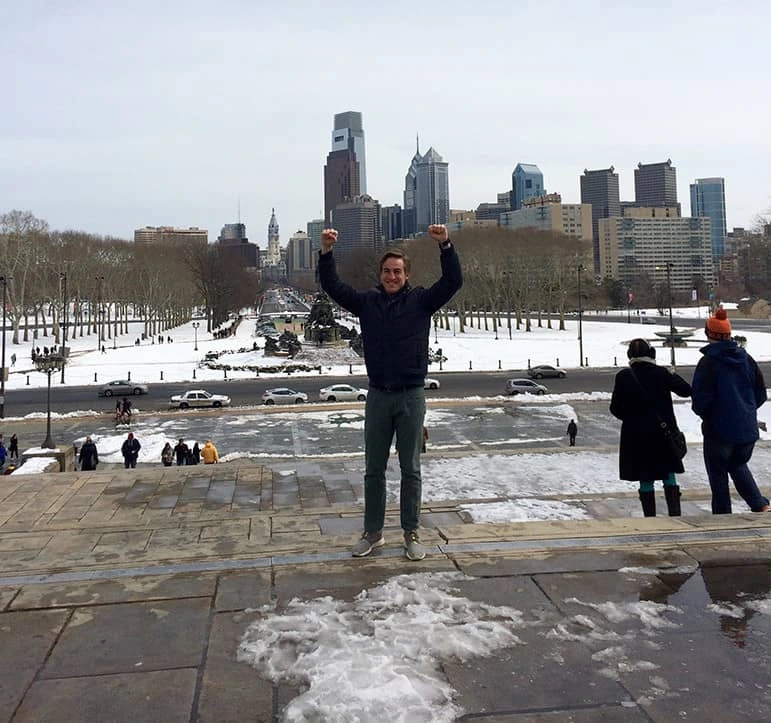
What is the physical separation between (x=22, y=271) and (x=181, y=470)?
70082 mm

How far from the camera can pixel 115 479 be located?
9148 mm

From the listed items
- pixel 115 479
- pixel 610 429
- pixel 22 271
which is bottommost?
pixel 610 429

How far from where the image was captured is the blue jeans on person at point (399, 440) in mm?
4523

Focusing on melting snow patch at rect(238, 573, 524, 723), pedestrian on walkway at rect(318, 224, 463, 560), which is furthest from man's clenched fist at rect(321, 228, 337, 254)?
melting snow patch at rect(238, 573, 524, 723)

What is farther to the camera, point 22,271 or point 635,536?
point 22,271

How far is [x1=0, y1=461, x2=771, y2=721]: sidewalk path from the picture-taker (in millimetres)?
2631

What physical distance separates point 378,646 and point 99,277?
7563 cm

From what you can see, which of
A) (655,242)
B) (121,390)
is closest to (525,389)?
(121,390)

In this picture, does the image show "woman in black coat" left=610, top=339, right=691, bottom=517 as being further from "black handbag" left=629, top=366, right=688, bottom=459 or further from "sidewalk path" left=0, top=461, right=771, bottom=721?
"sidewalk path" left=0, top=461, right=771, bottom=721

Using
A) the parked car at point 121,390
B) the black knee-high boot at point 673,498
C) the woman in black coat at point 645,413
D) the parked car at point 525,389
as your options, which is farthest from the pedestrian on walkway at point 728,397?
the parked car at point 121,390

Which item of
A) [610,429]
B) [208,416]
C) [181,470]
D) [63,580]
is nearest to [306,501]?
[181,470]

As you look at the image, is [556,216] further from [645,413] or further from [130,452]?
[645,413]

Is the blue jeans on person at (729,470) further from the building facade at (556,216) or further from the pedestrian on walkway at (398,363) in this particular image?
the building facade at (556,216)

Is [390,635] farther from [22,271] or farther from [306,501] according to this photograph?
[22,271]
